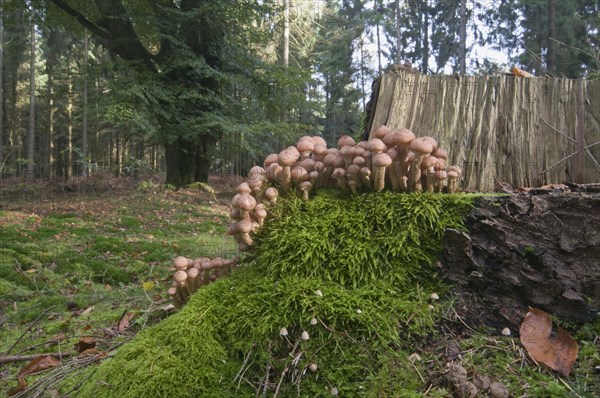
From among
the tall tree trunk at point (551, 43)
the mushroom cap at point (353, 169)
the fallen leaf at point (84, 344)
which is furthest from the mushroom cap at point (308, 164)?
the tall tree trunk at point (551, 43)

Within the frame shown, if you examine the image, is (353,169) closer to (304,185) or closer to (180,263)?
(304,185)

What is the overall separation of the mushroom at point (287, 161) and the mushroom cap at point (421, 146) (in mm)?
628

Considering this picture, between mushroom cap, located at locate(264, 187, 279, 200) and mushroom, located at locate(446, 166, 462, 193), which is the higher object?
mushroom, located at locate(446, 166, 462, 193)

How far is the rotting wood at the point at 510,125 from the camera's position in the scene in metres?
2.70

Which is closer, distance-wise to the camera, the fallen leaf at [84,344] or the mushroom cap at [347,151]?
the mushroom cap at [347,151]

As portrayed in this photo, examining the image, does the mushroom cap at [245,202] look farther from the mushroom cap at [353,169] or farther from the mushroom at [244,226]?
the mushroom cap at [353,169]

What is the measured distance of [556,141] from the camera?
8.92ft

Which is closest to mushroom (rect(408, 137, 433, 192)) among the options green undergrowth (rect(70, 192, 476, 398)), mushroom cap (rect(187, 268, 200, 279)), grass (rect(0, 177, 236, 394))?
green undergrowth (rect(70, 192, 476, 398))

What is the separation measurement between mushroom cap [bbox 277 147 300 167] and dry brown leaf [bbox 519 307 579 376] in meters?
1.38

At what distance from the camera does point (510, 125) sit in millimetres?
2758

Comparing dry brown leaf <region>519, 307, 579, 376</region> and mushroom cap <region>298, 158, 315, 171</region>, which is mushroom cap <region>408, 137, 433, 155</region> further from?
dry brown leaf <region>519, 307, 579, 376</region>

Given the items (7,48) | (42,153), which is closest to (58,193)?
(7,48)

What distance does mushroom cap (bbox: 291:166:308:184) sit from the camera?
220 centimetres

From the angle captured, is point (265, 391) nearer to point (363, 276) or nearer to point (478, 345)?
point (363, 276)
